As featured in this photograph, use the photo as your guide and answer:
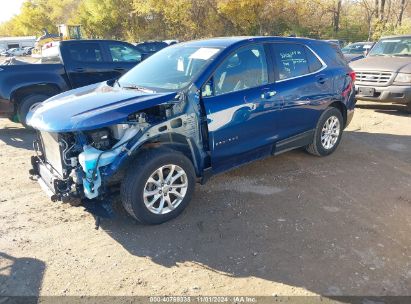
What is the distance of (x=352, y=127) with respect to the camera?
24.6 feet

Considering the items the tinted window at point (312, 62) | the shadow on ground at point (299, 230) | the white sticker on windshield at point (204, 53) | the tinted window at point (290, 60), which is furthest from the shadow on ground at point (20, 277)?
the tinted window at point (312, 62)

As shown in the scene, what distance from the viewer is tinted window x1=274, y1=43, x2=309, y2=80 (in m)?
4.62

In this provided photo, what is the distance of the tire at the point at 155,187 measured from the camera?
3.44 meters

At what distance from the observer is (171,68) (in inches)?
171

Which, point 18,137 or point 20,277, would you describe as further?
point 18,137

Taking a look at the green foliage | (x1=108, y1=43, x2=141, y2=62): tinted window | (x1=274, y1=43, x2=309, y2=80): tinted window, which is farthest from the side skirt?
the green foliage

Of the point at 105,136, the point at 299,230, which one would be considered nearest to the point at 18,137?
the point at 105,136

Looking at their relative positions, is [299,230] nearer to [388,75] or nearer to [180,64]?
[180,64]

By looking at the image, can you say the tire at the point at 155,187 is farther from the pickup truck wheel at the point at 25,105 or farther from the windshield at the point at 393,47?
the windshield at the point at 393,47

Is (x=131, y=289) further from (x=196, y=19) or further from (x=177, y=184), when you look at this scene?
(x=196, y=19)

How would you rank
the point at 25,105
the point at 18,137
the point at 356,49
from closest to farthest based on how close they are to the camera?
the point at 25,105 → the point at 18,137 → the point at 356,49

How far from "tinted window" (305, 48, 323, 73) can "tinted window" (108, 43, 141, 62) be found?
4.56 meters

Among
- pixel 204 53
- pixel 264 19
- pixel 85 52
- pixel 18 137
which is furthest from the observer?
pixel 264 19

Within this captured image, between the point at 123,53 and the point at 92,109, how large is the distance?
17.4 feet
